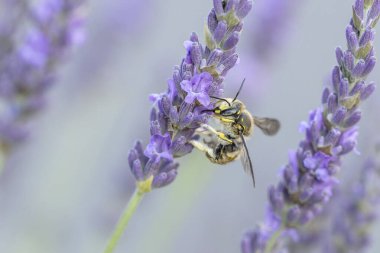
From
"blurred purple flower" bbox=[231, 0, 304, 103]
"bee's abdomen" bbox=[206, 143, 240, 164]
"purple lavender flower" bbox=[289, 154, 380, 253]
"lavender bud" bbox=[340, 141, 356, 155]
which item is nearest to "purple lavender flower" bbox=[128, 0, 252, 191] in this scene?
"bee's abdomen" bbox=[206, 143, 240, 164]

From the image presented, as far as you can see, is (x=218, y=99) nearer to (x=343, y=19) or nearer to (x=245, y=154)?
(x=245, y=154)

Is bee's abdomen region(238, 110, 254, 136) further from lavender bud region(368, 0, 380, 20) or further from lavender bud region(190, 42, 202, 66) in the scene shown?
lavender bud region(368, 0, 380, 20)

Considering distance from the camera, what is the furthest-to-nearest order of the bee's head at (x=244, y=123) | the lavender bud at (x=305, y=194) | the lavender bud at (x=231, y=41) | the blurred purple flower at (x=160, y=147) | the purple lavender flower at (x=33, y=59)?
the purple lavender flower at (x=33, y=59), the bee's head at (x=244, y=123), the lavender bud at (x=305, y=194), the blurred purple flower at (x=160, y=147), the lavender bud at (x=231, y=41)

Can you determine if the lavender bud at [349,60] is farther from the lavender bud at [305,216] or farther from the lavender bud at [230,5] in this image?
the lavender bud at [305,216]

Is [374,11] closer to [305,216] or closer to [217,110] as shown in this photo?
[217,110]

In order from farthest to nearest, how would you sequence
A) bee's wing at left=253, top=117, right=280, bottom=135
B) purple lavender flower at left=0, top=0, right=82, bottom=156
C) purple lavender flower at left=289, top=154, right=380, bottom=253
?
purple lavender flower at left=0, top=0, right=82, bottom=156 → purple lavender flower at left=289, top=154, right=380, bottom=253 → bee's wing at left=253, top=117, right=280, bottom=135

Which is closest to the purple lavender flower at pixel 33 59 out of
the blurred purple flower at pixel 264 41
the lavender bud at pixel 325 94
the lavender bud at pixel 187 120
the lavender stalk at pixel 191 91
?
the lavender stalk at pixel 191 91

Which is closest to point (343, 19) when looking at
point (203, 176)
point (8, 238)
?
point (203, 176)
